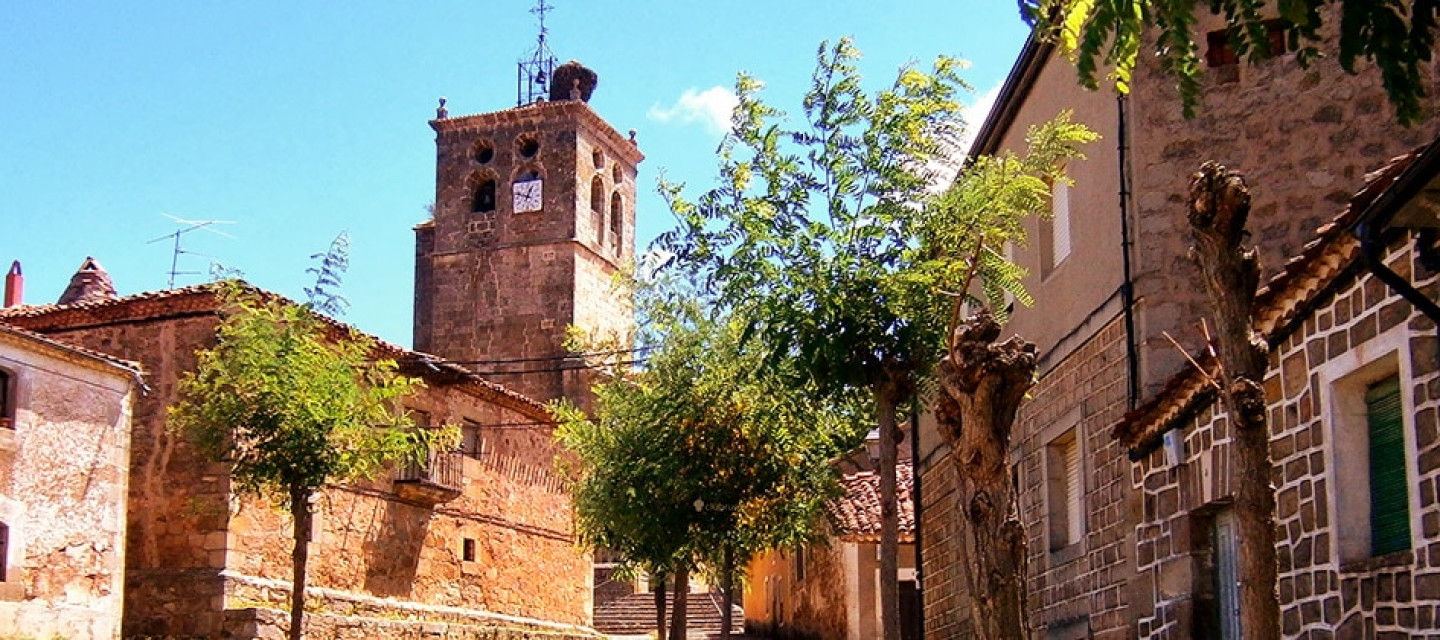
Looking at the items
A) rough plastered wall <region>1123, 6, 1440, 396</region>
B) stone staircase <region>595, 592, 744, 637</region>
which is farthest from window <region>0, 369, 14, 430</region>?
stone staircase <region>595, 592, 744, 637</region>

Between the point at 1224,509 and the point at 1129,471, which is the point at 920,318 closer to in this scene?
the point at 1129,471

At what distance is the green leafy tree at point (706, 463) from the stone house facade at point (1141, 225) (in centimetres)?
847

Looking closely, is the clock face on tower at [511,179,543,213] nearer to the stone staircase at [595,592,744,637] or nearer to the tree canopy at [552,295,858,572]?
the stone staircase at [595,592,744,637]

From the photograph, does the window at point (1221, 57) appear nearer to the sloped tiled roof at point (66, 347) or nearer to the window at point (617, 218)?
the sloped tiled roof at point (66, 347)

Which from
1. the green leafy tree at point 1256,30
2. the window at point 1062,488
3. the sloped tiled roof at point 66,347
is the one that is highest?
the sloped tiled roof at point 66,347

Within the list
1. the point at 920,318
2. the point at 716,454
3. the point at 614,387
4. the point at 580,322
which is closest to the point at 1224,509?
the point at 920,318

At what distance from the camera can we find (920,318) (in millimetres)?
13727

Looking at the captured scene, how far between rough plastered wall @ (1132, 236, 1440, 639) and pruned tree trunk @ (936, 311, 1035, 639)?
5.29 ft

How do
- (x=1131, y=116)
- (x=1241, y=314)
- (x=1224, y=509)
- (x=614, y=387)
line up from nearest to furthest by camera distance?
(x=1241, y=314) → (x=1224, y=509) → (x=1131, y=116) → (x=614, y=387)

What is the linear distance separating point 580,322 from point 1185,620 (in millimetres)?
34055

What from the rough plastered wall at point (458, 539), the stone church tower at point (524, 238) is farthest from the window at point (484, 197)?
the rough plastered wall at point (458, 539)

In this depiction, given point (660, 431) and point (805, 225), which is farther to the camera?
point (660, 431)

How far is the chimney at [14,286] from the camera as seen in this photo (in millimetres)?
30500

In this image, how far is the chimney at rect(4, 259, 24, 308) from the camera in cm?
3050
